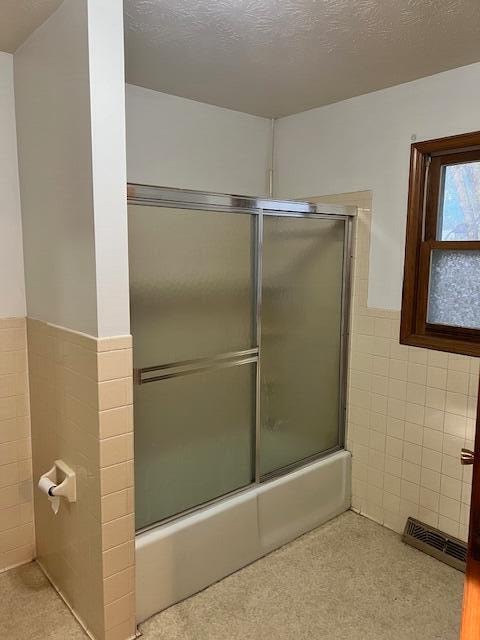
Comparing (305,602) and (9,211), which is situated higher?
(9,211)

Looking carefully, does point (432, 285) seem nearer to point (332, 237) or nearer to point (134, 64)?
point (332, 237)

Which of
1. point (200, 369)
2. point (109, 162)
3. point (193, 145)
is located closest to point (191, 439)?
point (200, 369)

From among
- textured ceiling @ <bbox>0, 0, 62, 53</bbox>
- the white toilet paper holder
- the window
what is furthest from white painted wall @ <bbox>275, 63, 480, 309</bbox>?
the white toilet paper holder

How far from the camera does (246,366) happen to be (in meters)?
2.25

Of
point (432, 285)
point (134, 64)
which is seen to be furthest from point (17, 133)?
point (432, 285)

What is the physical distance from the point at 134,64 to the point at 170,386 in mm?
1438

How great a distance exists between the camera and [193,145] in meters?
2.60

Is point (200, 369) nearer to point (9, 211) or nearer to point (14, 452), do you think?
point (14, 452)

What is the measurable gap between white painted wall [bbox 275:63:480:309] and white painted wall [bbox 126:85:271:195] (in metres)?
0.23

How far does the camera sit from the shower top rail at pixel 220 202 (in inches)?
68.8

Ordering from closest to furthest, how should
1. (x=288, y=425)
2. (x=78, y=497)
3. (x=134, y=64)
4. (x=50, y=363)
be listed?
1. (x=78, y=497)
2. (x=50, y=363)
3. (x=134, y=64)
4. (x=288, y=425)

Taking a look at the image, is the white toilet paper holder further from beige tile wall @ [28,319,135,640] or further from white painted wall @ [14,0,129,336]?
white painted wall @ [14,0,129,336]

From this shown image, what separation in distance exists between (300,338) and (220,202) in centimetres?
88

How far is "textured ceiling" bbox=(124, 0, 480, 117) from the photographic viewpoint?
1631 mm
